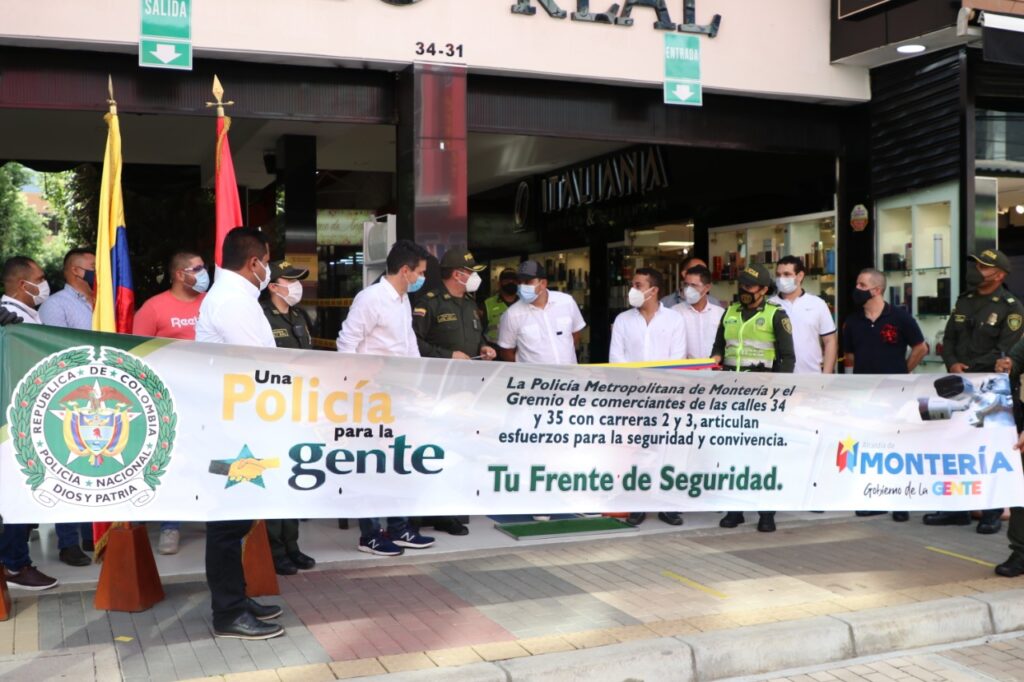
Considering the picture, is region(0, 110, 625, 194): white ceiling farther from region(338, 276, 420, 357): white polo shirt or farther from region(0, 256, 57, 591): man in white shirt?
region(338, 276, 420, 357): white polo shirt

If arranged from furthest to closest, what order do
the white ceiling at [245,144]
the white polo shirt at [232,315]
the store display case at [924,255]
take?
the white ceiling at [245,144]
the store display case at [924,255]
the white polo shirt at [232,315]

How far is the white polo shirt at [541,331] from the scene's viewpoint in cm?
826

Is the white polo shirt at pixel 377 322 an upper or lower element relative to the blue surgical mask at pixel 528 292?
lower

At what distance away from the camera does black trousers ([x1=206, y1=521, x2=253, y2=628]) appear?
5.12m

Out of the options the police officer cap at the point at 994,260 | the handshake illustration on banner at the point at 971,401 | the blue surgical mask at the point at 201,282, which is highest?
the police officer cap at the point at 994,260

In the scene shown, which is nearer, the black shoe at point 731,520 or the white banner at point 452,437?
the white banner at point 452,437

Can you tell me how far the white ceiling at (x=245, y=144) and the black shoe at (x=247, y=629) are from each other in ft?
24.2

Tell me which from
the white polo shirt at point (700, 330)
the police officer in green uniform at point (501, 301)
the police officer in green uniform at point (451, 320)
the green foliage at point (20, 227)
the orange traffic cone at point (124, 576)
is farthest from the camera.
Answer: the green foliage at point (20, 227)

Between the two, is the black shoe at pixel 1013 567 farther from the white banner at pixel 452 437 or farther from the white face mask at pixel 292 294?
the white face mask at pixel 292 294

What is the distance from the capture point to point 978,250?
378 inches

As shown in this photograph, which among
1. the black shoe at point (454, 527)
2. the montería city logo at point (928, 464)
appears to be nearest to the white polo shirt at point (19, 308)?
the black shoe at point (454, 527)

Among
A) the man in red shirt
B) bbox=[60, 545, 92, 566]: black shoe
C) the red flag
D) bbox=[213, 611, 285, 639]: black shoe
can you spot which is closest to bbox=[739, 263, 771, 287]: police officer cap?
the red flag

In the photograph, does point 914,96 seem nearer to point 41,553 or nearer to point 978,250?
point 978,250

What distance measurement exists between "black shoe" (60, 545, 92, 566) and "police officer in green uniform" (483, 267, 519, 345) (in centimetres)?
430
